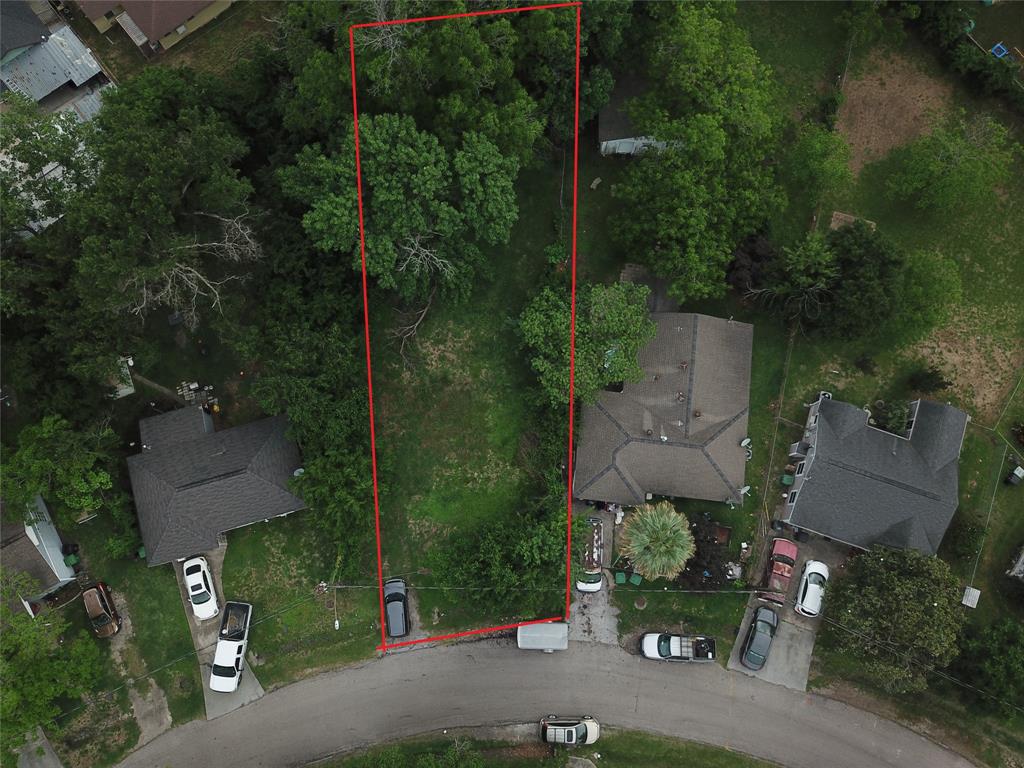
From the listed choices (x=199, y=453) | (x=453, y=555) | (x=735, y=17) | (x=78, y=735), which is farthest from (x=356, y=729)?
(x=735, y=17)

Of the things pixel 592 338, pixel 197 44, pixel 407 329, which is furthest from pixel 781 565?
pixel 197 44

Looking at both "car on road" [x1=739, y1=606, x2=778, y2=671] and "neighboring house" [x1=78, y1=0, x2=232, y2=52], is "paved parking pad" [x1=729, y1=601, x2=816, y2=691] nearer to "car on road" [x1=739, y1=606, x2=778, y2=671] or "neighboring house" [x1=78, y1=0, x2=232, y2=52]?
"car on road" [x1=739, y1=606, x2=778, y2=671]

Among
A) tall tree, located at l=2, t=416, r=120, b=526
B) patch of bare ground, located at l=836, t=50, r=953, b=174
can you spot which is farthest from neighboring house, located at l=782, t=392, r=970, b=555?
tall tree, located at l=2, t=416, r=120, b=526

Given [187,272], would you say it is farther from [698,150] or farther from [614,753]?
[614,753]

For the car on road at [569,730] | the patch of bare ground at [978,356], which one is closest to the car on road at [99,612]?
the car on road at [569,730]

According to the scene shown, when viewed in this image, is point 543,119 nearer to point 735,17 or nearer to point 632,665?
point 735,17
